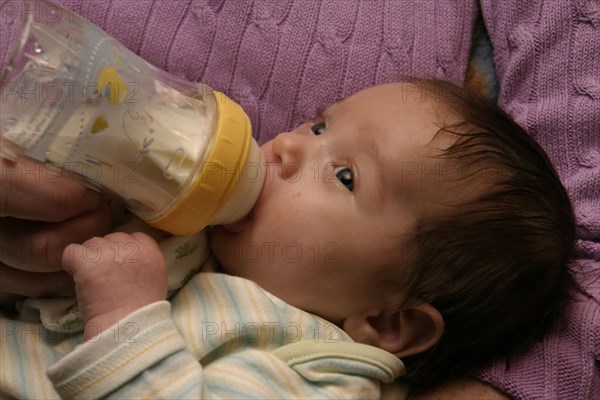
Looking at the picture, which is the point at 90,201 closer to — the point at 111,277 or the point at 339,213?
the point at 111,277

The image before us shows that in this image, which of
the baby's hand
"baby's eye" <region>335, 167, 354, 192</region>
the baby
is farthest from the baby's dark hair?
the baby's hand

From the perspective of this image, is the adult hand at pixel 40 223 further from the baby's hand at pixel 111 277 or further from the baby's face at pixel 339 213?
the baby's face at pixel 339 213

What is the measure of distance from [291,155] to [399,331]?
13.2 inches

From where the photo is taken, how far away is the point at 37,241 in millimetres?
891

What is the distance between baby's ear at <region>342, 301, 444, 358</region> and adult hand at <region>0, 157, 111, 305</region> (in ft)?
1.42

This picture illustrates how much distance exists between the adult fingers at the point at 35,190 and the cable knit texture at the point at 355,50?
19.2 inches

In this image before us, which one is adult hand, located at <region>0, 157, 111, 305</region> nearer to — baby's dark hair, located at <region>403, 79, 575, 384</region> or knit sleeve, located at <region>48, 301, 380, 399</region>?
knit sleeve, located at <region>48, 301, 380, 399</region>

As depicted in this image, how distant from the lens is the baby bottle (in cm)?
82

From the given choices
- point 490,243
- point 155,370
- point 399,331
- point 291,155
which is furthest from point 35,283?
point 490,243

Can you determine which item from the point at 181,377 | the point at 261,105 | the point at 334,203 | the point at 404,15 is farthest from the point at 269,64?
the point at 181,377

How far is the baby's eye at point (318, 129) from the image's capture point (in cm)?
107

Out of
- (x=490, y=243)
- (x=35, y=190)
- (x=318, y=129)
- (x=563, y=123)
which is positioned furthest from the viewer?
(x=563, y=123)

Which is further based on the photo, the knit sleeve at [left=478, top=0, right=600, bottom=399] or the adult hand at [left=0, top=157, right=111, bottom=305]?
the knit sleeve at [left=478, top=0, right=600, bottom=399]

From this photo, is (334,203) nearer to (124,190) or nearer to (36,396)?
(124,190)
